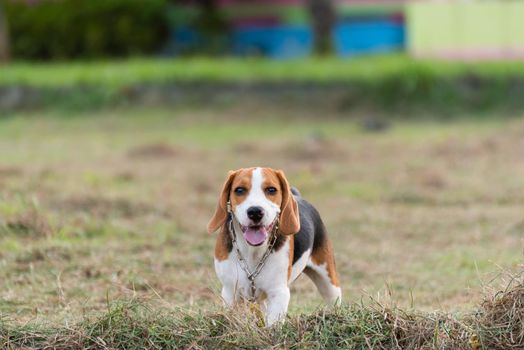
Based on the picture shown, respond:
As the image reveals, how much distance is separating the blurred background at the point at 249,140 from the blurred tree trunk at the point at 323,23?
0.11 feet

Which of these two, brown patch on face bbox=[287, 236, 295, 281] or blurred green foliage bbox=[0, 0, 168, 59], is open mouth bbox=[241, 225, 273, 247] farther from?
blurred green foliage bbox=[0, 0, 168, 59]

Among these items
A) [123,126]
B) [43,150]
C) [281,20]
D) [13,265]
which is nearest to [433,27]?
[281,20]

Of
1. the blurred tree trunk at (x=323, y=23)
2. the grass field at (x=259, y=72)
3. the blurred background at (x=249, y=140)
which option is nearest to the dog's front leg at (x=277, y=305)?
the blurred background at (x=249, y=140)

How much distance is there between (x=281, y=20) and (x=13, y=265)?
19.2 metres

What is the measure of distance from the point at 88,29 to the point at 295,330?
20.1 metres

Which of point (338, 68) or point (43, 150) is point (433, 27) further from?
point (43, 150)

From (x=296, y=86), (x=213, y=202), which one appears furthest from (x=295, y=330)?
(x=296, y=86)

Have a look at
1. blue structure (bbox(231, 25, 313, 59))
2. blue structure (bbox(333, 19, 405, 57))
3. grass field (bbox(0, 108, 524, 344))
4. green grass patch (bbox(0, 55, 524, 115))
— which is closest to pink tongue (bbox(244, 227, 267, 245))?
grass field (bbox(0, 108, 524, 344))

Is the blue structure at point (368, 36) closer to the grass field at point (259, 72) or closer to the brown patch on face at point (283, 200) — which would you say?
the grass field at point (259, 72)

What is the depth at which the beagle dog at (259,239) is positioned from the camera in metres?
5.96

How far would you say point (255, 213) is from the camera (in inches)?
231

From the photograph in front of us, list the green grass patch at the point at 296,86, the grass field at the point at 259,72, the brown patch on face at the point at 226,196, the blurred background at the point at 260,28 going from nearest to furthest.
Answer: the brown patch on face at the point at 226,196, the green grass patch at the point at 296,86, the grass field at the point at 259,72, the blurred background at the point at 260,28

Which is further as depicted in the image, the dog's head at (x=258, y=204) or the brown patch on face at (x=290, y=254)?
the brown patch on face at (x=290, y=254)

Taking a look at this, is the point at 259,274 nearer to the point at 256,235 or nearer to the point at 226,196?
the point at 256,235
